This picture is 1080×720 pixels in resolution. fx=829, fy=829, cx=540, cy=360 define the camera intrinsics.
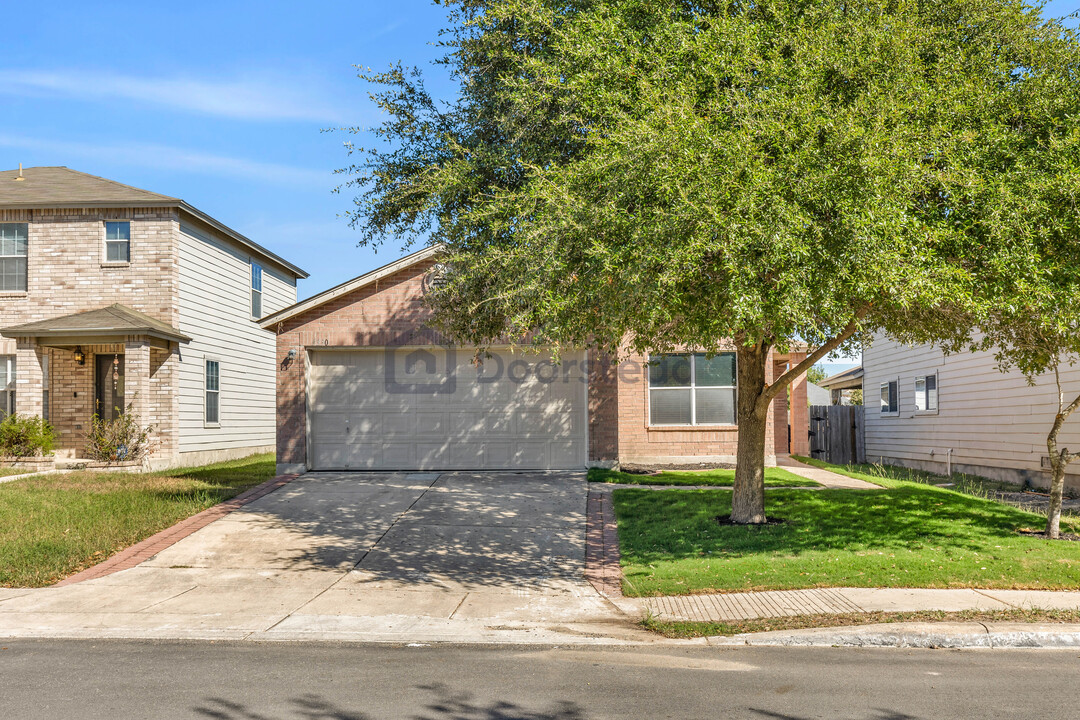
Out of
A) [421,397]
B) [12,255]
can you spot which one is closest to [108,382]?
[12,255]

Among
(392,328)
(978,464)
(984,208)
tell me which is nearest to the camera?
(984,208)

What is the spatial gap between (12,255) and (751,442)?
57.2ft

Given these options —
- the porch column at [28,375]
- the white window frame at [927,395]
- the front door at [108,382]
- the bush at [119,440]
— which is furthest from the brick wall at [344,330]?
the white window frame at [927,395]

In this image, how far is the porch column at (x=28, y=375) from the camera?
17984mm

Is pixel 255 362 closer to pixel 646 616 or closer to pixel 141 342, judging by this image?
pixel 141 342

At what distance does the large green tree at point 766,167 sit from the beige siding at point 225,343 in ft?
36.6

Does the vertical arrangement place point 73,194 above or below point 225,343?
above

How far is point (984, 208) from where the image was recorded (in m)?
7.92

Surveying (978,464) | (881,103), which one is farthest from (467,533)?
(978,464)

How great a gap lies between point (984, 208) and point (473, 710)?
6497 millimetres

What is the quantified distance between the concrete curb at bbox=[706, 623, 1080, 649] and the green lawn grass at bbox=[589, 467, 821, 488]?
7.49 m

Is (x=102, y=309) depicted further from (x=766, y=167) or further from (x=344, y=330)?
(x=766, y=167)

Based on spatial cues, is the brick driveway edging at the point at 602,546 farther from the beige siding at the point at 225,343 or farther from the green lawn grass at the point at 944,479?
the beige siding at the point at 225,343

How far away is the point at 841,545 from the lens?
1028 cm
